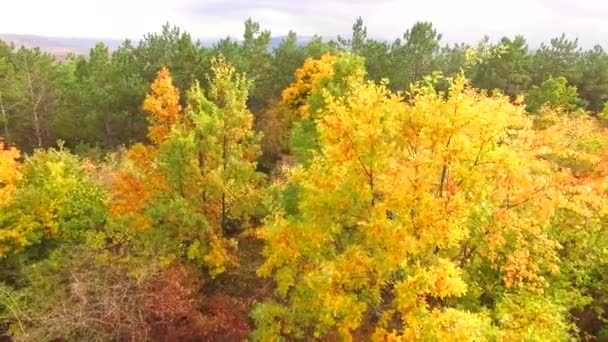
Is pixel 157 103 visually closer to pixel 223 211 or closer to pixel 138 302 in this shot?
pixel 223 211

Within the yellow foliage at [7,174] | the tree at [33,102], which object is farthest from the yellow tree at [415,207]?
the tree at [33,102]

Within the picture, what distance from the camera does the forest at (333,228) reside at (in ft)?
33.0

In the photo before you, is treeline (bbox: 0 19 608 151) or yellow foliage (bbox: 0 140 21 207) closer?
yellow foliage (bbox: 0 140 21 207)

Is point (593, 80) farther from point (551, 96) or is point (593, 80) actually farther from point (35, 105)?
point (35, 105)

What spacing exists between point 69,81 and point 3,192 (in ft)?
93.2

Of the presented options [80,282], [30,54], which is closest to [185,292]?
[80,282]

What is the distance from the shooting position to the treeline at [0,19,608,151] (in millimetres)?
36000

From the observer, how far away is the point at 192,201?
16.2 meters

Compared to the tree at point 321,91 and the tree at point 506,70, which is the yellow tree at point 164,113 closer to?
the tree at point 321,91

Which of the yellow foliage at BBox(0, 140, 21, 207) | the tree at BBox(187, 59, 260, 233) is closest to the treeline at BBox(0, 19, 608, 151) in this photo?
the yellow foliage at BBox(0, 140, 21, 207)

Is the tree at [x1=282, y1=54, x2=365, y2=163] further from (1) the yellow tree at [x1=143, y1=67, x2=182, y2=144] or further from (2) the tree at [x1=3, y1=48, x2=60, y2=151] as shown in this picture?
(2) the tree at [x1=3, y1=48, x2=60, y2=151]

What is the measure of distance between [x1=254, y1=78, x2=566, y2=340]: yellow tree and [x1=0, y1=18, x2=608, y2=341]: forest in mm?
42

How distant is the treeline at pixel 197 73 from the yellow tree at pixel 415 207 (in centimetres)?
2466

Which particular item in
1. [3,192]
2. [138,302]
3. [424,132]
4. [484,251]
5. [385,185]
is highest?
[424,132]
